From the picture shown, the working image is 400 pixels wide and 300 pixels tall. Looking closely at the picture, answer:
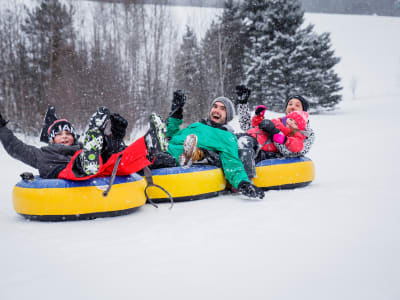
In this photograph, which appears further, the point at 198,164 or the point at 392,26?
the point at 392,26

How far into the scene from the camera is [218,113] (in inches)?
158

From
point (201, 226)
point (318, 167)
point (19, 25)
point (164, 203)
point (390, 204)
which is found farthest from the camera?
point (19, 25)

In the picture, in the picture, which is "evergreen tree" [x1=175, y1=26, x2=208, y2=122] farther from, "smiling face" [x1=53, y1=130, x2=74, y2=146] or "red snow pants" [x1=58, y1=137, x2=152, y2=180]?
"red snow pants" [x1=58, y1=137, x2=152, y2=180]

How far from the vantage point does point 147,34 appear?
13.1m

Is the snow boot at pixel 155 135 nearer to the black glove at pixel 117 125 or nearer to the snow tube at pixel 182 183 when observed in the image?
the black glove at pixel 117 125

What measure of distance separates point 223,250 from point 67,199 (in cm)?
141

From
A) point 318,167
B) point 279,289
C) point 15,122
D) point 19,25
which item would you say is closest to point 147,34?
point 19,25

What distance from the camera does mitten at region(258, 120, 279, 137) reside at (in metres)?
3.86

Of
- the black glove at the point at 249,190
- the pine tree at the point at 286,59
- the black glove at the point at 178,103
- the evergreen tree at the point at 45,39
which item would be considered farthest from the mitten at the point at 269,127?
the pine tree at the point at 286,59

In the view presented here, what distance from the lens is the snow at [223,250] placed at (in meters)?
1.52

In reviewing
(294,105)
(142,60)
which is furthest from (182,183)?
(142,60)

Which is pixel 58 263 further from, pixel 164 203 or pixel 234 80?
pixel 234 80

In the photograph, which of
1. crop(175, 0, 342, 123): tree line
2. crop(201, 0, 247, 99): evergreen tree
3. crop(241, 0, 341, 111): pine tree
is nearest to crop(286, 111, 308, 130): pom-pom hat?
crop(201, 0, 247, 99): evergreen tree

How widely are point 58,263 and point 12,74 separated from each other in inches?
467
